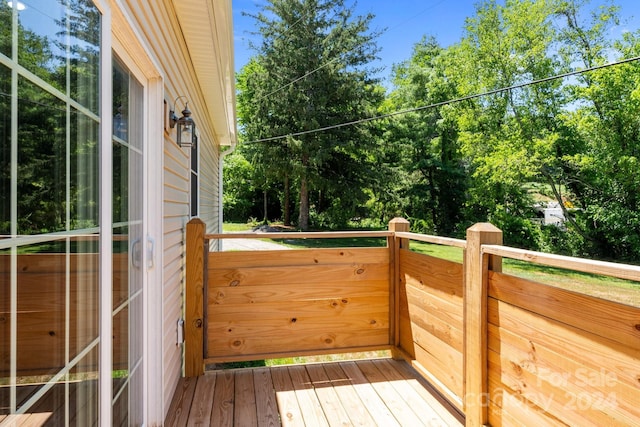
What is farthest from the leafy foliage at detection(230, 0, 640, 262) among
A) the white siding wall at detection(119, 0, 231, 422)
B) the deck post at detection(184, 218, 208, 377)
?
the deck post at detection(184, 218, 208, 377)

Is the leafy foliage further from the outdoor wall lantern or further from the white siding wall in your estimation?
the outdoor wall lantern

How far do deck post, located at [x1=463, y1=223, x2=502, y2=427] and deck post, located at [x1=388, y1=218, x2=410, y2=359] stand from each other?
915 mm

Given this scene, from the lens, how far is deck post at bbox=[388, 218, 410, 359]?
3.02m

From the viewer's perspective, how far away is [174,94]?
2.65 meters

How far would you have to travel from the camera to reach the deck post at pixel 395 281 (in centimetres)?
302

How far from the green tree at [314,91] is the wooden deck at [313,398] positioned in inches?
463

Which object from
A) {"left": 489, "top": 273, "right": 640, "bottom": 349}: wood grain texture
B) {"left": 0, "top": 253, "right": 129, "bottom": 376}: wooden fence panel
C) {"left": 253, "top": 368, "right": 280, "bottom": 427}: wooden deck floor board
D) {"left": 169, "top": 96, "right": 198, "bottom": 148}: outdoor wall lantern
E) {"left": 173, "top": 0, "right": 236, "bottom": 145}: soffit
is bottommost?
{"left": 253, "top": 368, "right": 280, "bottom": 427}: wooden deck floor board

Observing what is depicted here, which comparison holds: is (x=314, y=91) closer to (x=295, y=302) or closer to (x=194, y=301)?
(x=295, y=302)

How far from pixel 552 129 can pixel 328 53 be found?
818 centimetres

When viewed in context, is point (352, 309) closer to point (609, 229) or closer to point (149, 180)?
point (149, 180)

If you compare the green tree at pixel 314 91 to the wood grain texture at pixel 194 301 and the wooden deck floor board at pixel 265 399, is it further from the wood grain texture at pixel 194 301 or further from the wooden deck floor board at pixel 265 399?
the wooden deck floor board at pixel 265 399

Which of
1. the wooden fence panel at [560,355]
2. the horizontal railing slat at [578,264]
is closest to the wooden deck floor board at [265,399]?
the wooden fence panel at [560,355]

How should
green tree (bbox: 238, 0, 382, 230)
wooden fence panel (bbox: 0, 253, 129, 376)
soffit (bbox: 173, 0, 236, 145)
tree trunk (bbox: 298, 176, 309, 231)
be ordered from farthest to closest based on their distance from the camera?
tree trunk (bbox: 298, 176, 309, 231), green tree (bbox: 238, 0, 382, 230), soffit (bbox: 173, 0, 236, 145), wooden fence panel (bbox: 0, 253, 129, 376)

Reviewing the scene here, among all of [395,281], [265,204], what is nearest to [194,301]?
[395,281]
